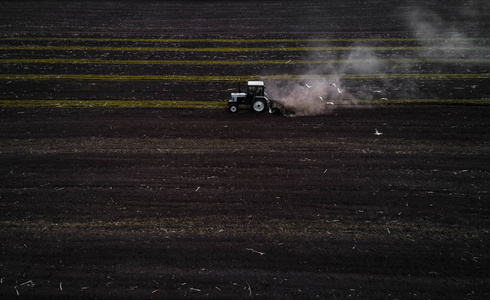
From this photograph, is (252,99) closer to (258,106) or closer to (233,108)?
(258,106)

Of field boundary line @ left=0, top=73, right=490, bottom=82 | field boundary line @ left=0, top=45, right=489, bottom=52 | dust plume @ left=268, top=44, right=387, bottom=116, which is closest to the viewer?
dust plume @ left=268, top=44, right=387, bottom=116

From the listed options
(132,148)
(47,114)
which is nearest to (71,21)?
(47,114)

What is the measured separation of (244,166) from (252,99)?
13.1 feet

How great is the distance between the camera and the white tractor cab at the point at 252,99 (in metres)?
13.5

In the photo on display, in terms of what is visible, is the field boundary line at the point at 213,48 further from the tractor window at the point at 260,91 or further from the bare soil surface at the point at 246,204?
the bare soil surface at the point at 246,204

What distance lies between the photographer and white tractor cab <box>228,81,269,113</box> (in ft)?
44.4

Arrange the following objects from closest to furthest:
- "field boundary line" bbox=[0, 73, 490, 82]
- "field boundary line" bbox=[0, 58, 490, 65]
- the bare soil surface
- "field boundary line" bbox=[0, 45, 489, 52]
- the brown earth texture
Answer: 1. the bare soil surface
2. the brown earth texture
3. "field boundary line" bbox=[0, 73, 490, 82]
4. "field boundary line" bbox=[0, 58, 490, 65]
5. "field boundary line" bbox=[0, 45, 489, 52]

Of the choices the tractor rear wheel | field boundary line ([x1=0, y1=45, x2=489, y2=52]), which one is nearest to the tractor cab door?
the tractor rear wheel

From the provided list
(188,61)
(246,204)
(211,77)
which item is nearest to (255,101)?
(211,77)

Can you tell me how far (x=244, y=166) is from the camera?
10.7 m

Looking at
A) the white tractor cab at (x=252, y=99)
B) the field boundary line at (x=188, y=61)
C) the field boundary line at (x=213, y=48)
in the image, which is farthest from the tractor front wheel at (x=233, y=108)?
the field boundary line at (x=213, y=48)

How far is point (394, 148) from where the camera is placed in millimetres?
11461

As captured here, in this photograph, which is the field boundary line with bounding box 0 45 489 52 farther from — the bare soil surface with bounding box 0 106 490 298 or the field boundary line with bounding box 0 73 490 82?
the bare soil surface with bounding box 0 106 490 298

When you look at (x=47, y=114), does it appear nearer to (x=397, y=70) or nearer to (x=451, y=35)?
(x=397, y=70)
